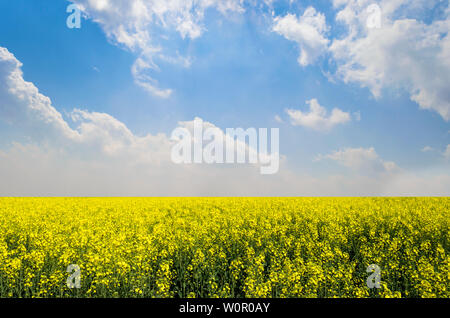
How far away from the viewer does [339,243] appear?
11094 millimetres

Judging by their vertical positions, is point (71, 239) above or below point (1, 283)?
above

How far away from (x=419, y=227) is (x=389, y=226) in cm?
135

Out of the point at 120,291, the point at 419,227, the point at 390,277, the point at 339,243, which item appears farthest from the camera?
the point at 419,227

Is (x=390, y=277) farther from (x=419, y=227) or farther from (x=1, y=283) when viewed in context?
(x=1, y=283)

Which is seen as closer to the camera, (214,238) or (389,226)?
(214,238)
